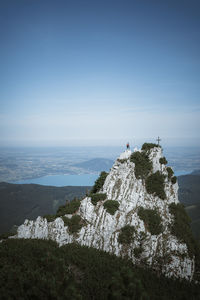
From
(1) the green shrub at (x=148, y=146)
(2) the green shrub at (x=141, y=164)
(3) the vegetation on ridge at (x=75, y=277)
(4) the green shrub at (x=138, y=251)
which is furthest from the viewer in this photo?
(1) the green shrub at (x=148, y=146)

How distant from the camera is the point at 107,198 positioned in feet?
99.2

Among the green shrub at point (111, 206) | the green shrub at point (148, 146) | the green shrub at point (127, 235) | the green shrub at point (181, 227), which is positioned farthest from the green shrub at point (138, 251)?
the green shrub at point (148, 146)

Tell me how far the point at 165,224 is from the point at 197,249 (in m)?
5.24

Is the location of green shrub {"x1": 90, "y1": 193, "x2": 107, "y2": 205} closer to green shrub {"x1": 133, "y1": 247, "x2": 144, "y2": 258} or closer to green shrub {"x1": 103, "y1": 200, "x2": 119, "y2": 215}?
green shrub {"x1": 103, "y1": 200, "x2": 119, "y2": 215}

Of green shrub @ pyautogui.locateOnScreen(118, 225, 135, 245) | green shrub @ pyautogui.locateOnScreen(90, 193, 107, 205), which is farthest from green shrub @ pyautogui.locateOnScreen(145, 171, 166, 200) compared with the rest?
green shrub @ pyautogui.locateOnScreen(90, 193, 107, 205)

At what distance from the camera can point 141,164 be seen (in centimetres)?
3203

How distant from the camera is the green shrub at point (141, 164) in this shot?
102 feet

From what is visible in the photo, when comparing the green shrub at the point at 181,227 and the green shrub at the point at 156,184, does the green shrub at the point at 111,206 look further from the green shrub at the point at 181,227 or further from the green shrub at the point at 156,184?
the green shrub at the point at 181,227

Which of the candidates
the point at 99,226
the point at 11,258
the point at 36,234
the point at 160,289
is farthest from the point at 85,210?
the point at 160,289

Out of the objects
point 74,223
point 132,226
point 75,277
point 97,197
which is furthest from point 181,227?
point 75,277

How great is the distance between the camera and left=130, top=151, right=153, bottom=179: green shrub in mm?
31141

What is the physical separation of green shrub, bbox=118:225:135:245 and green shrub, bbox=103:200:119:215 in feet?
10.6

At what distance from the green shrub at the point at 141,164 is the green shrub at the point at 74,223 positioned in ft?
40.6

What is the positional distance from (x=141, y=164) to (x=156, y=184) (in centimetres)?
440
